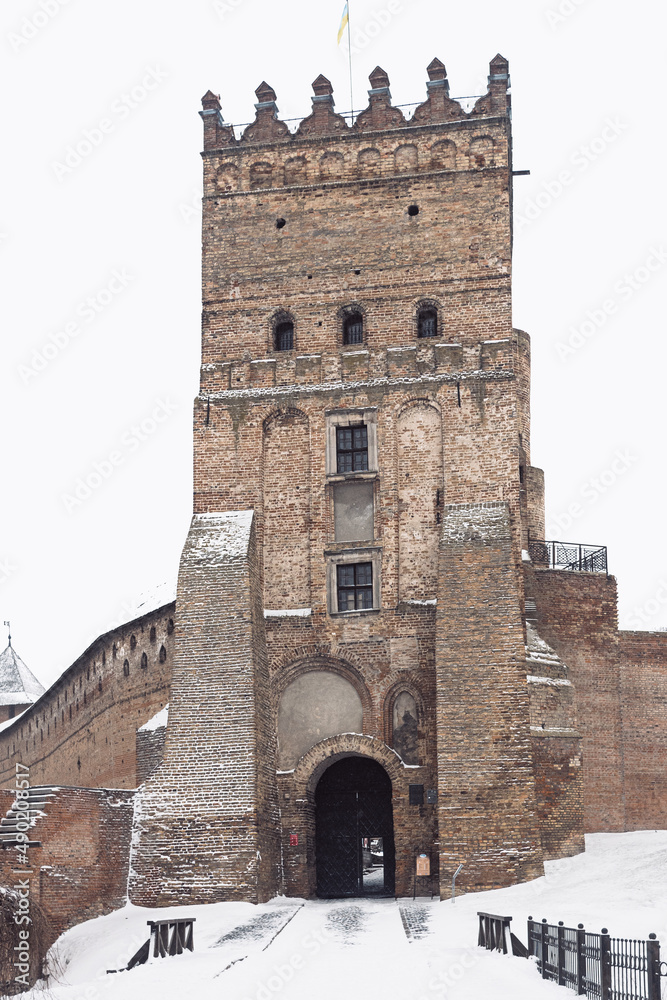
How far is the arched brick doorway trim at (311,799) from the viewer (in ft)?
80.6

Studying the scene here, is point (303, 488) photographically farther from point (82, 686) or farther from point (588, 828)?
point (82, 686)

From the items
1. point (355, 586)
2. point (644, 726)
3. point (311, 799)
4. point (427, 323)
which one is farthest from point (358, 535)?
point (644, 726)

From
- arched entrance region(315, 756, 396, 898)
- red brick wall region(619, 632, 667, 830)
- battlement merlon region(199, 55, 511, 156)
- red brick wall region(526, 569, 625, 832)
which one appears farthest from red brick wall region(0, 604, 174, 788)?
battlement merlon region(199, 55, 511, 156)

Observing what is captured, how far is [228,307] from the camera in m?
28.4

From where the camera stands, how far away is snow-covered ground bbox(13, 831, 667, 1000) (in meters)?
14.6

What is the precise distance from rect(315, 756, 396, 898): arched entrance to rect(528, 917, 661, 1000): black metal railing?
457 inches

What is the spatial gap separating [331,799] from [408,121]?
609 inches

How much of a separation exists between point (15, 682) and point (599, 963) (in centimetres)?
5553

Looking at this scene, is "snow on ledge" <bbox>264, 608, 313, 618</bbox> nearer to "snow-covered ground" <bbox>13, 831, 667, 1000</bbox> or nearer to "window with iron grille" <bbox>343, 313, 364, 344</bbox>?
"snow-covered ground" <bbox>13, 831, 667, 1000</bbox>

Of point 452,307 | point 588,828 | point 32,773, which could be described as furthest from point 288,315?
point 32,773

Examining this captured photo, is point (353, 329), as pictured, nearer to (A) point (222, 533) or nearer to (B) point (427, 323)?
(B) point (427, 323)

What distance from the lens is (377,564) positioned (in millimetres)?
26406

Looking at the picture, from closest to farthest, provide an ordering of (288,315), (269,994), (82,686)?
(269,994) < (288,315) < (82,686)

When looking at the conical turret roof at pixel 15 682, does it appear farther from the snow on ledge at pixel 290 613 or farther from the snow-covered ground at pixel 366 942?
the snow-covered ground at pixel 366 942
